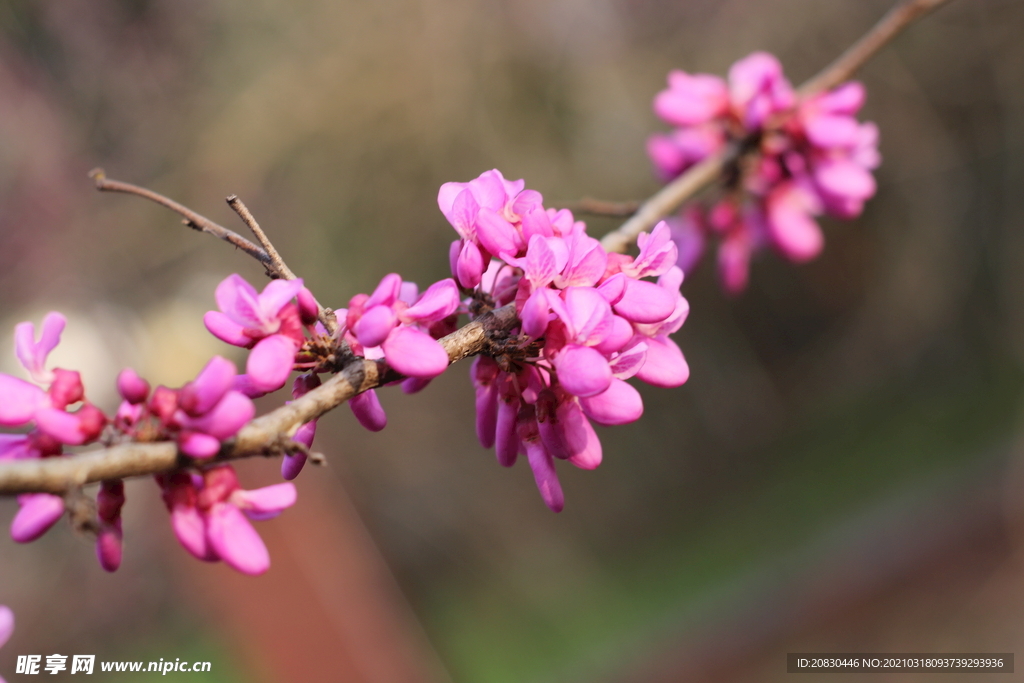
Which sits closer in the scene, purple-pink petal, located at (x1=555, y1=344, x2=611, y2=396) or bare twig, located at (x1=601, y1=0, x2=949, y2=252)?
purple-pink petal, located at (x1=555, y1=344, x2=611, y2=396)

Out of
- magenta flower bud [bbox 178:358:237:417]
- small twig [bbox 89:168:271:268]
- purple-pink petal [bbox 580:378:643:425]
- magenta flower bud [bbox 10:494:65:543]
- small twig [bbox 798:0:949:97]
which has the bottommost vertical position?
purple-pink petal [bbox 580:378:643:425]

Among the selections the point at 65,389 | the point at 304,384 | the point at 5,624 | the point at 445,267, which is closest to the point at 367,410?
the point at 304,384

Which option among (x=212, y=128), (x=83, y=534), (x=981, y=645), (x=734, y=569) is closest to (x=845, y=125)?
(x=83, y=534)

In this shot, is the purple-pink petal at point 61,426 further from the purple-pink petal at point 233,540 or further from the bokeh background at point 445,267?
the bokeh background at point 445,267

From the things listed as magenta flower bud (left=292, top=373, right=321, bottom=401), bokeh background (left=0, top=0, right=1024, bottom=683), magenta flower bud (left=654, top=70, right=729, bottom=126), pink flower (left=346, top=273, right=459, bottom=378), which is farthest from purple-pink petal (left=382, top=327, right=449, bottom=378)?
bokeh background (left=0, top=0, right=1024, bottom=683)

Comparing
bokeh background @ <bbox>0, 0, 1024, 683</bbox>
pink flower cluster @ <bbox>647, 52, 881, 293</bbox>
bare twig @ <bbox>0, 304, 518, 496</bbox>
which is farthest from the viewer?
bokeh background @ <bbox>0, 0, 1024, 683</bbox>

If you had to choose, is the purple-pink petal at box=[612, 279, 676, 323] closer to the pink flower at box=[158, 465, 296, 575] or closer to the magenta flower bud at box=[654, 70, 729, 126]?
the pink flower at box=[158, 465, 296, 575]

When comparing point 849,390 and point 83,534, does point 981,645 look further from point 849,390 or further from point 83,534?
point 83,534
